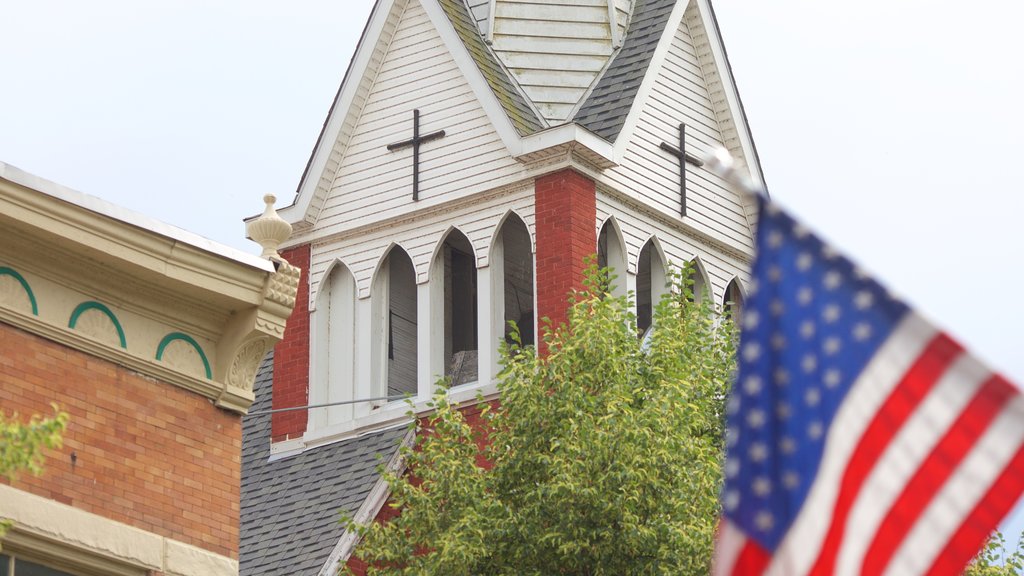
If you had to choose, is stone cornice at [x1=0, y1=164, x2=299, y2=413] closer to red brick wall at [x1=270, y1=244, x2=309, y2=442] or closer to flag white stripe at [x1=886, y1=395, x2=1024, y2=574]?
flag white stripe at [x1=886, y1=395, x2=1024, y2=574]

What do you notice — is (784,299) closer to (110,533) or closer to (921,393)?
(921,393)

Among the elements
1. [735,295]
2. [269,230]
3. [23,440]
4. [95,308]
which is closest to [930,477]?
[23,440]

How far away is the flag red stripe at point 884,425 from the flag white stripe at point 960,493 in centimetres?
27

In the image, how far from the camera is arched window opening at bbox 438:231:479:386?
31750mm

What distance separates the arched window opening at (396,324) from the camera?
31.6m

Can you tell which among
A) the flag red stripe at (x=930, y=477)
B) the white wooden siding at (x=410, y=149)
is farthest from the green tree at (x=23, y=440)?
the white wooden siding at (x=410, y=149)

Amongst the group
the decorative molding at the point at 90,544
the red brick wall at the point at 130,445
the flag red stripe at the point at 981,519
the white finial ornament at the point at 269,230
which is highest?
the white finial ornament at the point at 269,230

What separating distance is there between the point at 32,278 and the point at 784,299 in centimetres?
837

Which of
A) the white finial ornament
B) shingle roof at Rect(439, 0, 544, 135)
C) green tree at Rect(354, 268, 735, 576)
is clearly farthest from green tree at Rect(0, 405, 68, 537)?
shingle roof at Rect(439, 0, 544, 135)

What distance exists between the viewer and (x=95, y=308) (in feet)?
55.0

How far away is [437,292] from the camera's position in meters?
31.0

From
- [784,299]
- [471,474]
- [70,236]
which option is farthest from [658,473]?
[784,299]

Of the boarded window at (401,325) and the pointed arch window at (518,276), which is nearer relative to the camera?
the pointed arch window at (518,276)

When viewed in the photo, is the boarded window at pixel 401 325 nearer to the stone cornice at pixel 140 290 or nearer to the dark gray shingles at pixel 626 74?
the dark gray shingles at pixel 626 74
